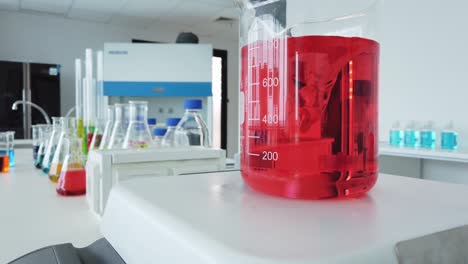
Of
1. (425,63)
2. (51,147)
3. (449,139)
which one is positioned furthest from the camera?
(425,63)

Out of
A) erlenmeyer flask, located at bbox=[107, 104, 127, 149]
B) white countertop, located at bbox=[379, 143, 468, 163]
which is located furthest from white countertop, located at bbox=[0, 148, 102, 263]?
white countertop, located at bbox=[379, 143, 468, 163]

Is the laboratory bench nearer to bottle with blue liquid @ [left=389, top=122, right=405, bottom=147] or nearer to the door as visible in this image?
bottle with blue liquid @ [left=389, top=122, right=405, bottom=147]

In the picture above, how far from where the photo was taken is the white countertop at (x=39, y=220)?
0.52 metres

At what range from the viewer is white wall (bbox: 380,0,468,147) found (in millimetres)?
1896

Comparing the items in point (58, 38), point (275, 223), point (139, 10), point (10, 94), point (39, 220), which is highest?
point (139, 10)

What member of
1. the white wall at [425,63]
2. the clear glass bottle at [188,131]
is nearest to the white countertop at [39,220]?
the clear glass bottle at [188,131]

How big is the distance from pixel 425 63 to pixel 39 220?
6.93 feet

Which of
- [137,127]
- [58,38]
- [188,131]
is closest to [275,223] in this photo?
[137,127]

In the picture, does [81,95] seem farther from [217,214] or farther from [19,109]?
[19,109]

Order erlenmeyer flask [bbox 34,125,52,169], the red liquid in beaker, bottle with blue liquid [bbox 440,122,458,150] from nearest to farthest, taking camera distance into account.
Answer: the red liquid in beaker → erlenmeyer flask [bbox 34,125,52,169] → bottle with blue liquid [bbox 440,122,458,150]

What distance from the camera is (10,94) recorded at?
3.51 metres

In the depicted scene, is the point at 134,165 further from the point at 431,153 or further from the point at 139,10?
the point at 139,10

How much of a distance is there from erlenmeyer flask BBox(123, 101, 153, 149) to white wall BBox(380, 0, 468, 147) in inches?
67.8

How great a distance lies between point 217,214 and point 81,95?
1.34 m
